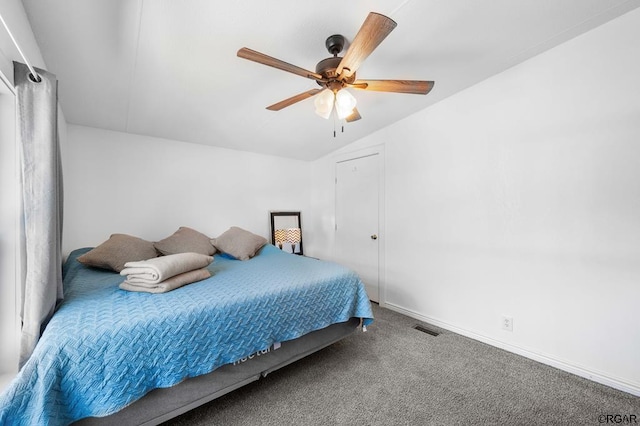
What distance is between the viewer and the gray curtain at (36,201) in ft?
3.95

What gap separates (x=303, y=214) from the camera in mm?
4453

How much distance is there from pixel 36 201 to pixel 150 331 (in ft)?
2.82

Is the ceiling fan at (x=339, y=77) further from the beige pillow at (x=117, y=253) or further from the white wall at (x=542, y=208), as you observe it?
the beige pillow at (x=117, y=253)

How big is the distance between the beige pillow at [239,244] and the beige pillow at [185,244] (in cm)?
13

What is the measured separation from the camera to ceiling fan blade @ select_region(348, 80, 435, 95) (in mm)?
1716

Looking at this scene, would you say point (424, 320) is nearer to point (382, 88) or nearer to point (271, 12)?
point (382, 88)

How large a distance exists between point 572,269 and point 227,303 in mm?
2544

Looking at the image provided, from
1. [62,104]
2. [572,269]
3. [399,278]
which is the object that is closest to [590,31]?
[572,269]

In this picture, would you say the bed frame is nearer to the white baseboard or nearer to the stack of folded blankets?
the stack of folded blankets

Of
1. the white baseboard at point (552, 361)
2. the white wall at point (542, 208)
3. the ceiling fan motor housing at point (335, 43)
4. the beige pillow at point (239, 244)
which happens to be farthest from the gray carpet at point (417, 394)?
the ceiling fan motor housing at point (335, 43)

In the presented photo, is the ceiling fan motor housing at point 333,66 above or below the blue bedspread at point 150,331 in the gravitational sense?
above

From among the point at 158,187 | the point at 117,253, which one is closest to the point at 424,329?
the point at 117,253

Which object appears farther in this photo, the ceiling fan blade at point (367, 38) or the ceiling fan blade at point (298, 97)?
the ceiling fan blade at point (298, 97)

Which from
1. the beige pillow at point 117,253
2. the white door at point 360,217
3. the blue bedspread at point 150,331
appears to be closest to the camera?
the blue bedspread at point 150,331
